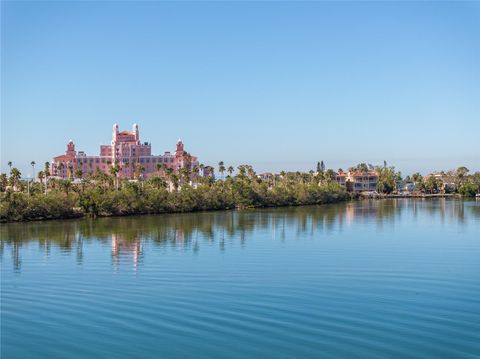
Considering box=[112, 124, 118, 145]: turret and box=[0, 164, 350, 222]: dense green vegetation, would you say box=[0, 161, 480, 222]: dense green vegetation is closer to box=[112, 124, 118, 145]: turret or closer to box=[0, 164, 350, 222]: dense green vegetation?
box=[0, 164, 350, 222]: dense green vegetation

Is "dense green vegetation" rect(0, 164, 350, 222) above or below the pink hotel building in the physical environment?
below

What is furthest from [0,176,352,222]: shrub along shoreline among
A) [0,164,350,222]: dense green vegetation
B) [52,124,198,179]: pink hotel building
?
[52,124,198,179]: pink hotel building

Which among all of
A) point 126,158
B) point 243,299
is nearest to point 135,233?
point 243,299

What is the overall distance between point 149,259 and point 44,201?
132 feet

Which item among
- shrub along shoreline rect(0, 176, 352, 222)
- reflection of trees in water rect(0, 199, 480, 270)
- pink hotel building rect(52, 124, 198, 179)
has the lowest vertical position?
reflection of trees in water rect(0, 199, 480, 270)

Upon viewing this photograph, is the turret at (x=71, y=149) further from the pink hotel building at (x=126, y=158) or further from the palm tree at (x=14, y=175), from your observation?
the palm tree at (x=14, y=175)

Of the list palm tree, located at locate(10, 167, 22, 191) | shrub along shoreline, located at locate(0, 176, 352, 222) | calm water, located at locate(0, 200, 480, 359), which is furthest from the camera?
palm tree, located at locate(10, 167, 22, 191)

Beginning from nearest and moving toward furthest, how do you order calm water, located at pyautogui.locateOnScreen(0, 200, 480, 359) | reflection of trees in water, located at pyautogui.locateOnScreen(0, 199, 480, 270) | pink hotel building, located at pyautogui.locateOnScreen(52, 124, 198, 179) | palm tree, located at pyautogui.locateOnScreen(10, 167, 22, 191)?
calm water, located at pyautogui.locateOnScreen(0, 200, 480, 359) < reflection of trees in water, located at pyautogui.locateOnScreen(0, 199, 480, 270) < palm tree, located at pyautogui.locateOnScreen(10, 167, 22, 191) < pink hotel building, located at pyautogui.locateOnScreen(52, 124, 198, 179)

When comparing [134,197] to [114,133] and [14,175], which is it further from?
[114,133]

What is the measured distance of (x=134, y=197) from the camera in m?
80.9

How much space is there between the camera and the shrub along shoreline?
2751 inches

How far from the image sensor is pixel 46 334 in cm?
1902

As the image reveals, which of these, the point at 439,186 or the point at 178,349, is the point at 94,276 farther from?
the point at 439,186

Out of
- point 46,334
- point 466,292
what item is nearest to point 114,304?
point 46,334
